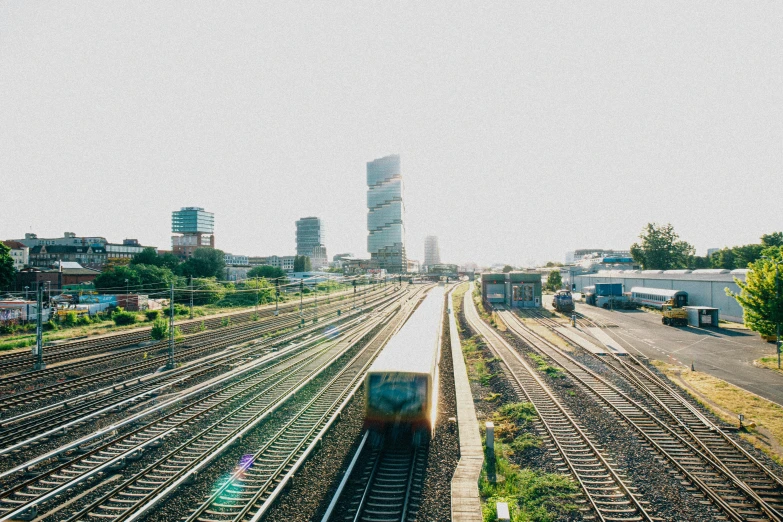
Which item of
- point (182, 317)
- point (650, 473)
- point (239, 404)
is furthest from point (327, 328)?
point (650, 473)

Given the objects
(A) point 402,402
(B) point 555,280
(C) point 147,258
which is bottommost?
(A) point 402,402

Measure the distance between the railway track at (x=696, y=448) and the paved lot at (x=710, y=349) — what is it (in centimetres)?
451

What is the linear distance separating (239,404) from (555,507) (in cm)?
1302

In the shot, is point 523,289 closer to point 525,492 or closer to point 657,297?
point 657,297

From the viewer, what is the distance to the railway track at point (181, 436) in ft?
35.4

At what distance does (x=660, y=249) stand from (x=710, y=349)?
67212 millimetres

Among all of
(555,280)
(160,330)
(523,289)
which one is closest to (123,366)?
(160,330)

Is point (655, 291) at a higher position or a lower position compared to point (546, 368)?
higher

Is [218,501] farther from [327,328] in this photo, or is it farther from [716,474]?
[327,328]

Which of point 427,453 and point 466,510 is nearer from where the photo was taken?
point 466,510

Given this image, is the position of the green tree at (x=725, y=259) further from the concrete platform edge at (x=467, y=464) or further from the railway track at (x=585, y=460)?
the concrete platform edge at (x=467, y=464)

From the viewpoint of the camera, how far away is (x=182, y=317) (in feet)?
174

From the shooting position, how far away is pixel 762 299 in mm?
25625

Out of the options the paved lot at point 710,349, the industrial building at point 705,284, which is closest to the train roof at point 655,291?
the industrial building at point 705,284
